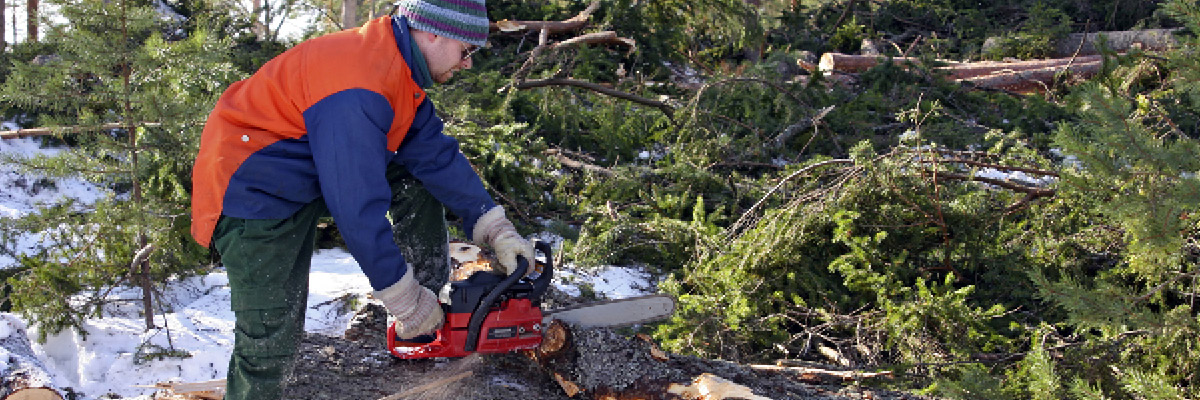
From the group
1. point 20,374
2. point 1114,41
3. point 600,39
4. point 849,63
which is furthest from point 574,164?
point 1114,41

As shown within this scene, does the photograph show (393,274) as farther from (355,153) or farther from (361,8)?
(361,8)

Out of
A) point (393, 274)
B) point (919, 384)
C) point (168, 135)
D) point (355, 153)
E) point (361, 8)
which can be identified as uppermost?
point (355, 153)

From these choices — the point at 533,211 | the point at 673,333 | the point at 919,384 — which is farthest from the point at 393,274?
the point at 533,211

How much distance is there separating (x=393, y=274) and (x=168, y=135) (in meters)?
2.00

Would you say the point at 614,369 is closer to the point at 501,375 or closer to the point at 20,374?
the point at 501,375

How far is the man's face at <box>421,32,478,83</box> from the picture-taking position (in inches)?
100

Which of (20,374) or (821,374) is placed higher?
(821,374)

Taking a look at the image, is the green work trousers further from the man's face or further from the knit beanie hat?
the knit beanie hat

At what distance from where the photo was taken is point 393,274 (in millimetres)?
2441

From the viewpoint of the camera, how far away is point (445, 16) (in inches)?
97.5

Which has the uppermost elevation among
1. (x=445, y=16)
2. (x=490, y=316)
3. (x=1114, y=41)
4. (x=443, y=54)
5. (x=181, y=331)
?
(x=445, y=16)

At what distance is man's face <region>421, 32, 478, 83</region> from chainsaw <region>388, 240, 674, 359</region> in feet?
2.17

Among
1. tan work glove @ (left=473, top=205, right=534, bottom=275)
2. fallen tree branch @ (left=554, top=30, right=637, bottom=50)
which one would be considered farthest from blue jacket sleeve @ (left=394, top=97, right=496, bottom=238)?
fallen tree branch @ (left=554, top=30, right=637, bottom=50)

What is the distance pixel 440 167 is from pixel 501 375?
0.78 meters
